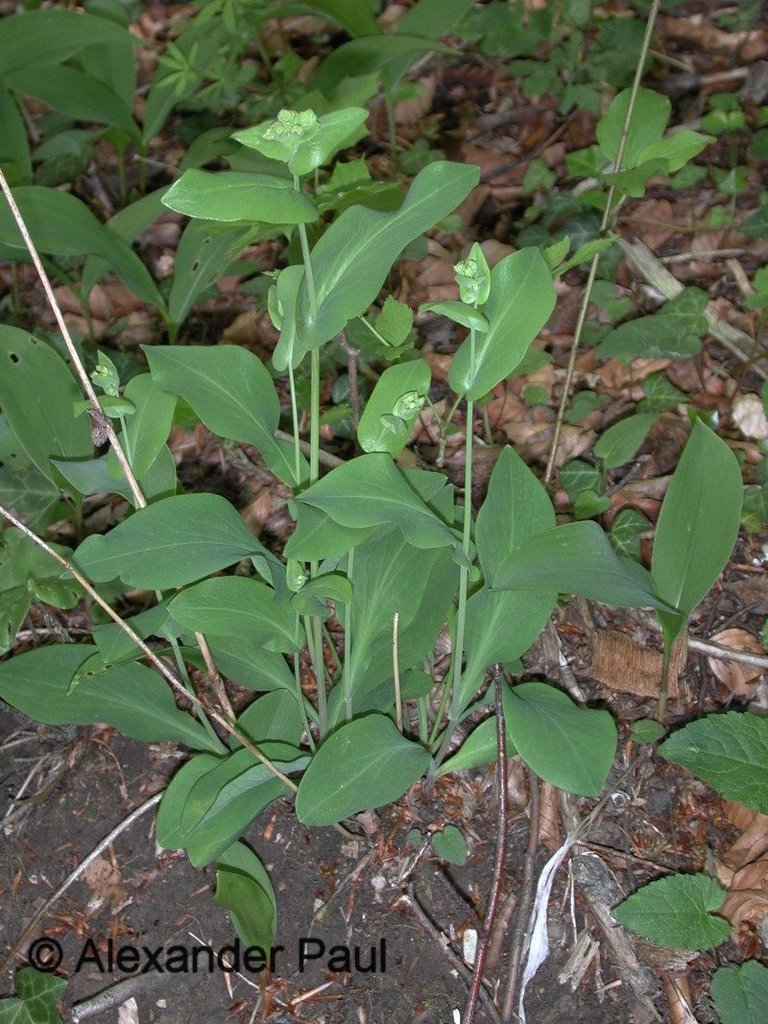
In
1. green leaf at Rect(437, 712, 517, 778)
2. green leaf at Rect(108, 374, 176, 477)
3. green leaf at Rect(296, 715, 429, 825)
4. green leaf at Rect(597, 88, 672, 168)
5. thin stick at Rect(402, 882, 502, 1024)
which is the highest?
green leaf at Rect(597, 88, 672, 168)

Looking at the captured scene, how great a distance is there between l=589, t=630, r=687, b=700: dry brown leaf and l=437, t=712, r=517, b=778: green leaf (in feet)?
0.78

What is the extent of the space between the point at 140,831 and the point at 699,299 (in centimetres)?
129

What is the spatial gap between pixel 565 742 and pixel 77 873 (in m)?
0.69

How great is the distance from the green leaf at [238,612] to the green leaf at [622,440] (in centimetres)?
67

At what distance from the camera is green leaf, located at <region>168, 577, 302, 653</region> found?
3.53 ft

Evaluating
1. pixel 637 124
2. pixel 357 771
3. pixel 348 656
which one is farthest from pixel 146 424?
pixel 637 124

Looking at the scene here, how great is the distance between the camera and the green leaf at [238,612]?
3.53 feet

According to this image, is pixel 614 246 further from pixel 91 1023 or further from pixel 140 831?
pixel 91 1023

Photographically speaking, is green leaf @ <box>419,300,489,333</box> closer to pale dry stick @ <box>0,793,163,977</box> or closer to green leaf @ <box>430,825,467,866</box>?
green leaf @ <box>430,825,467,866</box>

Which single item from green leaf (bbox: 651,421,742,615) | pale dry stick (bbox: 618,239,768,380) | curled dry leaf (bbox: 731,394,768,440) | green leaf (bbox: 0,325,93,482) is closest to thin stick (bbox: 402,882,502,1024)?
green leaf (bbox: 651,421,742,615)

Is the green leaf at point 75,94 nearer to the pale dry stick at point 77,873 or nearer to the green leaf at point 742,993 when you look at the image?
the pale dry stick at point 77,873

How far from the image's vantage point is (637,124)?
54.4 inches

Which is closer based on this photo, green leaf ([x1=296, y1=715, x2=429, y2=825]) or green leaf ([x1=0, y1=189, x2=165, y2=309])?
green leaf ([x1=296, y1=715, x2=429, y2=825])

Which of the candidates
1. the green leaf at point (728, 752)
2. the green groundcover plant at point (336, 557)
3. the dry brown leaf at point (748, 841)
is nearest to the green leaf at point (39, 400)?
the green groundcover plant at point (336, 557)
